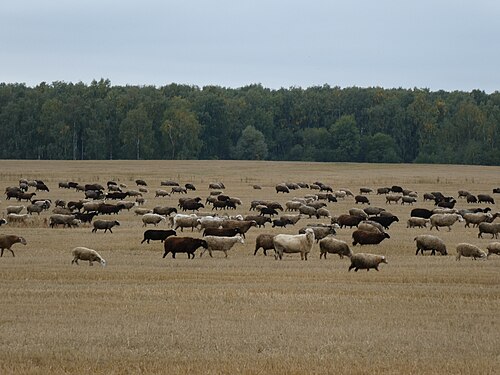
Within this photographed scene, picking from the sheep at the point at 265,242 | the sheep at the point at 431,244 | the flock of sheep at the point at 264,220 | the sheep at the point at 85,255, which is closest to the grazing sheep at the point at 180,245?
the flock of sheep at the point at 264,220

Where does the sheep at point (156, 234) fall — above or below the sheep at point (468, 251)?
below

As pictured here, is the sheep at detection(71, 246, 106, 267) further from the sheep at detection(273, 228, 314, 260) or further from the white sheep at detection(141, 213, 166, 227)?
the white sheep at detection(141, 213, 166, 227)

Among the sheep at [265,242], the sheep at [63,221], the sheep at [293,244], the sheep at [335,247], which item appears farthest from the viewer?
the sheep at [63,221]

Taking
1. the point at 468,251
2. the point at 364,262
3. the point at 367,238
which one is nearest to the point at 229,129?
the point at 367,238

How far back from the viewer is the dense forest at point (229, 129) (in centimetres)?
12194

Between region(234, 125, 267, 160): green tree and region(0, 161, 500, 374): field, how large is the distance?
92523 millimetres

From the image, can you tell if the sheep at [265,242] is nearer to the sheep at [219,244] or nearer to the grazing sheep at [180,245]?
the sheep at [219,244]

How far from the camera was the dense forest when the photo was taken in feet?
400

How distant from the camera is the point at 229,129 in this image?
13325cm

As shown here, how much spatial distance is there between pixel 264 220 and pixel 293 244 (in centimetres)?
1104

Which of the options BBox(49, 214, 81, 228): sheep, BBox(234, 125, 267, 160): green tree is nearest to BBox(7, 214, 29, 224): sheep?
BBox(49, 214, 81, 228): sheep

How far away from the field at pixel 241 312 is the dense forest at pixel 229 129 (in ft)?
298

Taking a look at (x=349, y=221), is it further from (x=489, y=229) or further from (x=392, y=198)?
(x=392, y=198)

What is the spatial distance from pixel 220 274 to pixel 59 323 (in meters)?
7.55
